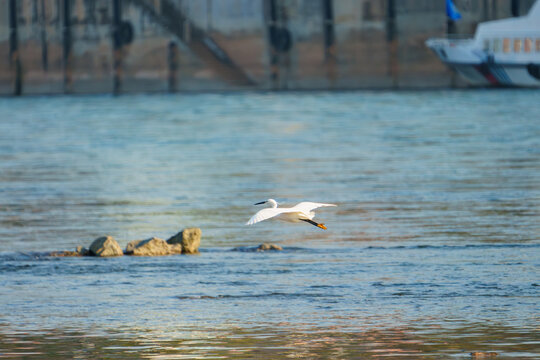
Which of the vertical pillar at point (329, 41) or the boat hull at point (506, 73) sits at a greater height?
the vertical pillar at point (329, 41)

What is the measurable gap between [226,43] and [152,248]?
59.3 metres

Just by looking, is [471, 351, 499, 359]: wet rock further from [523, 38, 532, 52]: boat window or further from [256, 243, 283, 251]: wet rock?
[523, 38, 532, 52]: boat window

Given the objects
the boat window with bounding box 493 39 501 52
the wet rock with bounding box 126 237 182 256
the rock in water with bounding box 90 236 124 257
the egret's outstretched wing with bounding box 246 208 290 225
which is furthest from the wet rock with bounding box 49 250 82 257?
the boat window with bounding box 493 39 501 52

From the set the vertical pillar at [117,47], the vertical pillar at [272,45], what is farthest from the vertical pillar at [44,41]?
the vertical pillar at [272,45]

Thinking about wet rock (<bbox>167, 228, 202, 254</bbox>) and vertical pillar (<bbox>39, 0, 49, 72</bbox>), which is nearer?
wet rock (<bbox>167, 228, 202, 254</bbox>)

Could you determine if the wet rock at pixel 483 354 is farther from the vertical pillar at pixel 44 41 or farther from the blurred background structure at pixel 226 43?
the vertical pillar at pixel 44 41

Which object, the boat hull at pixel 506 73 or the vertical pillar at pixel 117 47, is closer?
the boat hull at pixel 506 73

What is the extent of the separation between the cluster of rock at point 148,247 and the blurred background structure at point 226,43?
193ft

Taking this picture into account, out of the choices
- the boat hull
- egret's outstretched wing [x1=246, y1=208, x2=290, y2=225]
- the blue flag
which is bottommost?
→ the boat hull

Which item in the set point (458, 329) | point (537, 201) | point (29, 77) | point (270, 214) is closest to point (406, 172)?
point (537, 201)

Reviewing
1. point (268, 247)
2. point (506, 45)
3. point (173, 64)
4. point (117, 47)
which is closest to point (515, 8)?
point (506, 45)

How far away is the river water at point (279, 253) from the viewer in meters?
12.0

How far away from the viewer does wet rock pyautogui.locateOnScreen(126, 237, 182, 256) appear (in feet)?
54.5

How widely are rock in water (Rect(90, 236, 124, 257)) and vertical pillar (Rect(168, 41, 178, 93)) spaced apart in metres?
60.0
